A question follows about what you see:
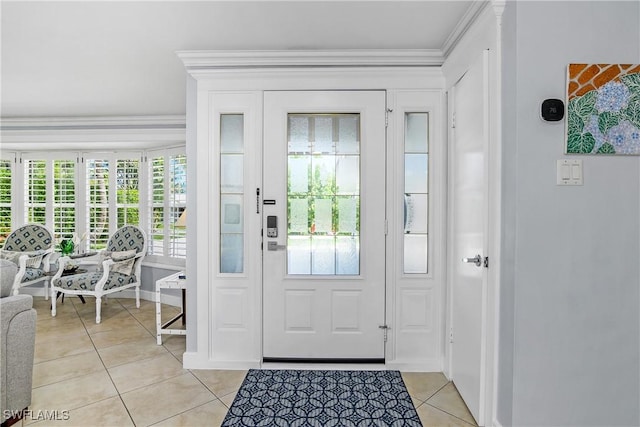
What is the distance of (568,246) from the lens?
1.75 metres

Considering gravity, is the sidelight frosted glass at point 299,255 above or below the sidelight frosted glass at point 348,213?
below

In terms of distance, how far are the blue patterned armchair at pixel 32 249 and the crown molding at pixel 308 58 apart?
367 cm

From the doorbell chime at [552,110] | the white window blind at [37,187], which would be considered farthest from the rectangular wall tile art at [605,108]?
the white window blind at [37,187]

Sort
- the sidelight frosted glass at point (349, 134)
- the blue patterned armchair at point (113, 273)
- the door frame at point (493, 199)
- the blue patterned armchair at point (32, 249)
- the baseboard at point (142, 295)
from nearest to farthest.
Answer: the door frame at point (493, 199)
the sidelight frosted glass at point (349, 134)
the blue patterned armchair at point (113, 273)
the blue patterned armchair at point (32, 249)
the baseboard at point (142, 295)

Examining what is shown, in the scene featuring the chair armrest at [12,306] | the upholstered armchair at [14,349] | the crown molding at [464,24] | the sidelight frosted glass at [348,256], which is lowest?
the upholstered armchair at [14,349]

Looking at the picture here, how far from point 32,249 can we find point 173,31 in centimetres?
410

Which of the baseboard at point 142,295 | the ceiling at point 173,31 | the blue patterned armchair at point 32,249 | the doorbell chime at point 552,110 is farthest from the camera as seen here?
the baseboard at point 142,295

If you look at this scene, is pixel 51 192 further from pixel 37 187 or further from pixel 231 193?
pixel 231 193

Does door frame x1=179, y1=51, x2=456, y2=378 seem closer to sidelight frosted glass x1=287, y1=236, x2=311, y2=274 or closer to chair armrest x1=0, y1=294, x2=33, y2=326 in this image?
sidelight frosted glass x1=287, y1=236, x2=311, y2=274

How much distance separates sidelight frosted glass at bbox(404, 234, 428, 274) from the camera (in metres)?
2.77

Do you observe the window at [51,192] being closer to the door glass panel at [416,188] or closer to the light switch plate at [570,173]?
the door glass panel at [416,188]

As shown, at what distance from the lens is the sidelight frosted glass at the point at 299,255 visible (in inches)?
111

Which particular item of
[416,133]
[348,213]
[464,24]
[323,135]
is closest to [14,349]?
[348,213]

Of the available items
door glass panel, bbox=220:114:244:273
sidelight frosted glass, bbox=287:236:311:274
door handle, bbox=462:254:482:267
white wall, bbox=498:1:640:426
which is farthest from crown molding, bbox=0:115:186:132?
white wall, bbox=498:1:640:426
